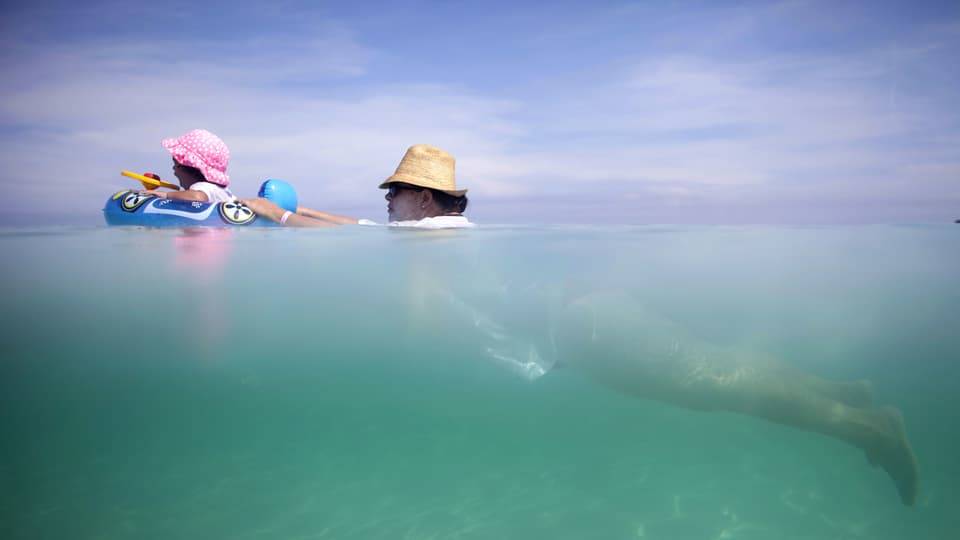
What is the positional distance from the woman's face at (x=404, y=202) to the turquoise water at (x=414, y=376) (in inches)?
29.1

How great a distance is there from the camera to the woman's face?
8695mm

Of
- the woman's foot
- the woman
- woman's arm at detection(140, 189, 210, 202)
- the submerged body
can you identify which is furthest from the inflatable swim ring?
the woman's foot

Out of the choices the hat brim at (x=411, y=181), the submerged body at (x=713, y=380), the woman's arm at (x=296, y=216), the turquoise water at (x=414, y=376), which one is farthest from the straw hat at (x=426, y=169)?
the submerged body at (x=713, y=380)

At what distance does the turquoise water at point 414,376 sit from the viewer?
825cm

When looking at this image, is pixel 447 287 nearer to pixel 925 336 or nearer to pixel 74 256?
pixel 74 256

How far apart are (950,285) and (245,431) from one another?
20.4 metres

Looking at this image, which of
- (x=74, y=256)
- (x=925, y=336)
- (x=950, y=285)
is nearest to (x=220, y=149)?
(x=74, y=256)

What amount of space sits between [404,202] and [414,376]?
6.29 meters

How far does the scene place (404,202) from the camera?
8.74m

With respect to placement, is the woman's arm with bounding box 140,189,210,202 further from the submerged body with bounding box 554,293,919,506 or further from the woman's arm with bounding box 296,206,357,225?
the submerged body with bounding box 554,293,919,506

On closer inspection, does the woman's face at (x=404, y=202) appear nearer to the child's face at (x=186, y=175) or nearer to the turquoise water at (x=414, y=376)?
the turquoise water at (x=414, y=376)

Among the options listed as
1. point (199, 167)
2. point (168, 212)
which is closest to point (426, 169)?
point (199, 167)

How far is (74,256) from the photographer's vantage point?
30.1 ft

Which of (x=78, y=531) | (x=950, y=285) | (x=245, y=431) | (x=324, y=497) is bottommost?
(x=245, y=431)
